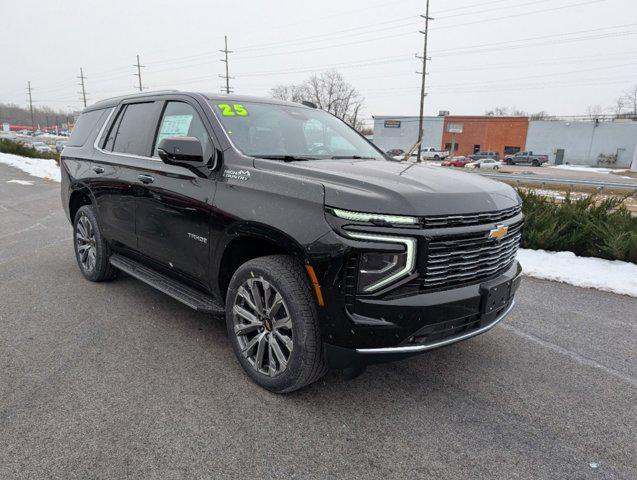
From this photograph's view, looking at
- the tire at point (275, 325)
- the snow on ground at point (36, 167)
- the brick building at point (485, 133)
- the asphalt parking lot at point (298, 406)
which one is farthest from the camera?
the brick building at point (485, 133)

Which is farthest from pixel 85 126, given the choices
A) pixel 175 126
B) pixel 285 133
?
pixel 285 133

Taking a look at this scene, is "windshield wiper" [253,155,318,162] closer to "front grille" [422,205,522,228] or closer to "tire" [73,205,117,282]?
"front grille" [422,205,522,228]

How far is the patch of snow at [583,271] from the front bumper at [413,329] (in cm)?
339

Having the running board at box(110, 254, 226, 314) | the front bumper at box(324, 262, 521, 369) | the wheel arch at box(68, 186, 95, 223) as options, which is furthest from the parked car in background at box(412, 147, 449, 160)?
the front bumper at box(324, 262, 521, 369)

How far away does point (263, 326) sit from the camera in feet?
9.27

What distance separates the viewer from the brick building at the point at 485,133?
216ft

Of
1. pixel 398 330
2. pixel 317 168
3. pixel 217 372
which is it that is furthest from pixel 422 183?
pixel 217 372

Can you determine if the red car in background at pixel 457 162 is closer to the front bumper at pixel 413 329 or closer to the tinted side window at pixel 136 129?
the tinted side window at pixel 136 129

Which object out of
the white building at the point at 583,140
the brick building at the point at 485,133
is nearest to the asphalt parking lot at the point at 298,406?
the brick building at the point at 485,133

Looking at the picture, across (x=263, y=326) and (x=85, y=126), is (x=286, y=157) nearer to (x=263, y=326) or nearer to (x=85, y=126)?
(x=263, y=326)

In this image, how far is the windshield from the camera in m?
3.27

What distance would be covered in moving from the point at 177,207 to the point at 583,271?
15.8ft

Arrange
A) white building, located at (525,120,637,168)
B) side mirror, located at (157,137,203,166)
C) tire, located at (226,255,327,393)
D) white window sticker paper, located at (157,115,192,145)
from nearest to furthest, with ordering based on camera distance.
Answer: tire, located at (226,255,327,393) < side mirror, located at (157,137,203,166) < white window sticker paper, located at (157,115,192,145) < white building, located at (525,120,637,168)

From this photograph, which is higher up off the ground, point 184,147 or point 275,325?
point 184,147
